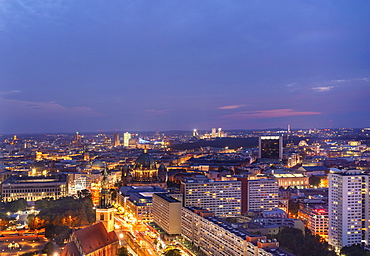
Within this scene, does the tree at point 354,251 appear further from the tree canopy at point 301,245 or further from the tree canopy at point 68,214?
the tree canopy at point 68,214

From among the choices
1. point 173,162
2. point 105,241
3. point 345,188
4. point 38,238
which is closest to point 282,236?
point 345,188

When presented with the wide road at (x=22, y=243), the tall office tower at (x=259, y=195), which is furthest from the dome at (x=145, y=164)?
the wide road at (x=22, y=243)

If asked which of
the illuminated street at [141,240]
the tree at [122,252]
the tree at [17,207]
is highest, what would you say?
the tree at [122,252]

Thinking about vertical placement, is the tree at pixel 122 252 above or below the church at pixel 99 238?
below

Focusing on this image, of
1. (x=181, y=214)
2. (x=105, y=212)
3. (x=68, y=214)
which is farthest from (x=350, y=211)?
(x=68, y=214)

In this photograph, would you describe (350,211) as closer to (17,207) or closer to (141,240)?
(141,240)

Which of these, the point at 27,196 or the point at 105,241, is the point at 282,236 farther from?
the point at 27,196
